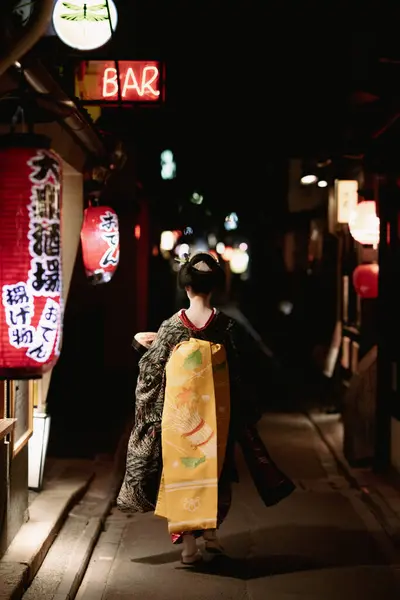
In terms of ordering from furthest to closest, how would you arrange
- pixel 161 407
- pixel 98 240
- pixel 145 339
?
pixel 98 240 → pixel 145 339 → pixel 161 407

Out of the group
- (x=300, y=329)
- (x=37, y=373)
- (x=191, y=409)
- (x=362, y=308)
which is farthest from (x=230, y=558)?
(x=300, y=329)

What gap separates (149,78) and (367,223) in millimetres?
4599

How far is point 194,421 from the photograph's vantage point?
360 inches

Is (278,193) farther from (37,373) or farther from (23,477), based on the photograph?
(37,373)

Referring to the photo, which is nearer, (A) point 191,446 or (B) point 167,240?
(A) point 191,446

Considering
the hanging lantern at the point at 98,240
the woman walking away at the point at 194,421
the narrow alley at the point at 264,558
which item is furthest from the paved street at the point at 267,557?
the hanging lantern at the point at 98,240

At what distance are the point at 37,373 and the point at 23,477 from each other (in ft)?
13.1

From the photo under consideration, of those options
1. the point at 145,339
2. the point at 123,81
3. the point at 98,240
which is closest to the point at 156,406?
the point at 145,339

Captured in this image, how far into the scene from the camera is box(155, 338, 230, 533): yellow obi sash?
9.15m

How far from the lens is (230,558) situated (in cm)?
986

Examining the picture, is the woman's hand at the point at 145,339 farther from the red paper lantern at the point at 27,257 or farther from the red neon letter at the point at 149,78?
the red neon letter at the point at 149,78

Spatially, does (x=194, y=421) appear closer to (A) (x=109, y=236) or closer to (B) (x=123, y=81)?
(A) (x=109, y=236)

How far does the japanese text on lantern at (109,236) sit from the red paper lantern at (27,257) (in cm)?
713

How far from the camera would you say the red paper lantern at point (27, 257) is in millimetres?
6742
